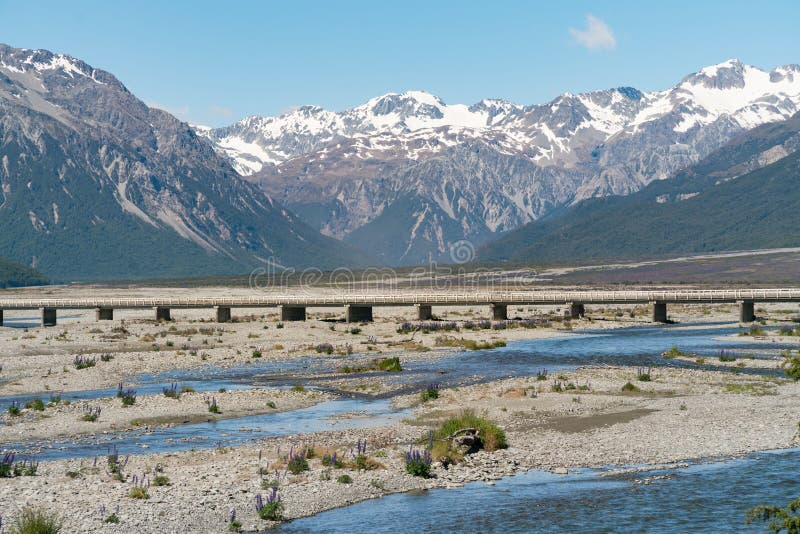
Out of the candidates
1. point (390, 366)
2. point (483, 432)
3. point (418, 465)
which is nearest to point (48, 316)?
point (390, 366)

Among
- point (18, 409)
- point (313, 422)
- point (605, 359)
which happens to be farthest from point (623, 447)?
point (605, 359)

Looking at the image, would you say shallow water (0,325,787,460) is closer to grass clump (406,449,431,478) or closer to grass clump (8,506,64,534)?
grass clump (406,449,431,478)

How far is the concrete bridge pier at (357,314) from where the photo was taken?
114 metres

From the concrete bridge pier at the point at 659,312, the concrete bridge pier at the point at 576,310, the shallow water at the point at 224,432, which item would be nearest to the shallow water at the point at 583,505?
the shallow water at the point at 224,432

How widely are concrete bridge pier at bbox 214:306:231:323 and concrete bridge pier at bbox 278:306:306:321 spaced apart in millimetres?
6101

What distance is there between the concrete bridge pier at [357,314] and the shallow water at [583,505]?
80.7 metres

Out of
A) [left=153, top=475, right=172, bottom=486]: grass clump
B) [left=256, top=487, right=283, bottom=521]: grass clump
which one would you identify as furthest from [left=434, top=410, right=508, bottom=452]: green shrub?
[left=153, top=475, right=172, bottom=486]: grass clump

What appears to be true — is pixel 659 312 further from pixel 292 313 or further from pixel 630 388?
pixel 630 388

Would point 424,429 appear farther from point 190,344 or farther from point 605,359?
point 190,344

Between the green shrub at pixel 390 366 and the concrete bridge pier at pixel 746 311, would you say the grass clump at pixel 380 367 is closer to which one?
the green shrub at pixel 390 366

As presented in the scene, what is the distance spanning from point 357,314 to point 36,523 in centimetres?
9115

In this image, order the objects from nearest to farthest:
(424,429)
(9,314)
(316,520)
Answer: (316,520) → (424,429) → (9,314)

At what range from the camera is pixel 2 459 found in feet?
113

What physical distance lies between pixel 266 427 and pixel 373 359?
1131 inches
